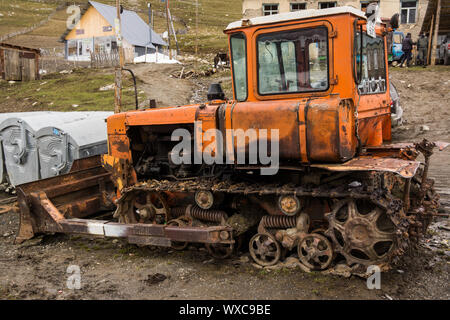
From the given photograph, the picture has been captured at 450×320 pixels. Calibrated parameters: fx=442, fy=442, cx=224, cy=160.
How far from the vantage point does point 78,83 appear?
25.0 metres

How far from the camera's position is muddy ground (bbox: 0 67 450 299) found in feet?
15.6

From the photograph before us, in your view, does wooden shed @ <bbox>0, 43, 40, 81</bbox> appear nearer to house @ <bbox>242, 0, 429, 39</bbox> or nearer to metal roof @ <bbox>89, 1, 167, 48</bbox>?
metal roof @ <bbox>89, 1, 167, 48</bbox>

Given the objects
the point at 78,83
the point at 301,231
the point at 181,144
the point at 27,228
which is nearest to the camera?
the point at 301,231

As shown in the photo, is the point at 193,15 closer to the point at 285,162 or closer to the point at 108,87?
the point at 108,87

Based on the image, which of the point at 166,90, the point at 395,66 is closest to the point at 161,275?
the point at 166,90

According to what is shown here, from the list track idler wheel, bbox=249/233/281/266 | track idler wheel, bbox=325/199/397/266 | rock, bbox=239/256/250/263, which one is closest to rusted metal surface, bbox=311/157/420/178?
track idler wheel, bbox=325/199/397/266

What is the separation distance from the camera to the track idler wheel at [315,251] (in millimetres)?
5031

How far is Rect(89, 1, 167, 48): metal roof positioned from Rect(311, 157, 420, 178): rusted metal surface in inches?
1374

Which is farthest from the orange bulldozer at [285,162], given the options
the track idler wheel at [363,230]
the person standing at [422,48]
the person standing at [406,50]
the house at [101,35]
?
the house at [101,35]

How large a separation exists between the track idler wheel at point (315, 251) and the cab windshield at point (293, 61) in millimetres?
1743

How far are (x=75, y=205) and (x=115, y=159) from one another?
4.17 feet

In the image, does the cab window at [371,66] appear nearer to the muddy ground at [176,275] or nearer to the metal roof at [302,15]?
the metal roof at [302,15]

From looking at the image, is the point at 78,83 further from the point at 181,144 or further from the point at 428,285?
the point at 428,285

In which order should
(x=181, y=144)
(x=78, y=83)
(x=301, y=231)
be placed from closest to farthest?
1. (x=301, y=231)
2. (x=181, y=144)
3. (x=78, y=83)
